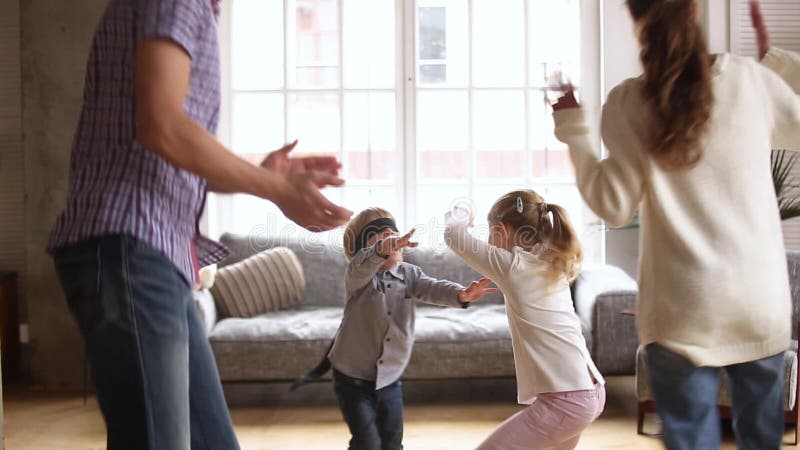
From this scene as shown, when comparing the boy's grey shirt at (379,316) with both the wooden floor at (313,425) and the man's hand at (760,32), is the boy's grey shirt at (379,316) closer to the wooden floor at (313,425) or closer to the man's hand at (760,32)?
the wooden floor at (313,425)

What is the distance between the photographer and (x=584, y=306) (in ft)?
14.6

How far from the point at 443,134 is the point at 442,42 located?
0.48 meters

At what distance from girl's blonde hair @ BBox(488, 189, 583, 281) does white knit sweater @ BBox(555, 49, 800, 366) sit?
0.88 m

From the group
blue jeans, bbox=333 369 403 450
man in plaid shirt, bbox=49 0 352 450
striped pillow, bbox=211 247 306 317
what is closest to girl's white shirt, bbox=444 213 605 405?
blue jeans, bbox=333 369 403 450

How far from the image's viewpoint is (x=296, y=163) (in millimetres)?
1511

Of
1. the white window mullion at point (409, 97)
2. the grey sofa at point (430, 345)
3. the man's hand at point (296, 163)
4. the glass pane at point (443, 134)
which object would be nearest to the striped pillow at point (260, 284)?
the grey sofa at point (430, 345)

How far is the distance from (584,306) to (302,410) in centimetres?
135

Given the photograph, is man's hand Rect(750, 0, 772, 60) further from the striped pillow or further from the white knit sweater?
the striped pillow

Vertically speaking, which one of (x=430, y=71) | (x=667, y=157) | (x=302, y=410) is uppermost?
(x=430, y=71)

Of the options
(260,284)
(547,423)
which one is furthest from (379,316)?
(260,284)

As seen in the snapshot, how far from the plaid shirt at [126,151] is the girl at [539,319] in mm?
1366

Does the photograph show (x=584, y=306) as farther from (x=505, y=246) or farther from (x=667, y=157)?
(x=667, y=157)

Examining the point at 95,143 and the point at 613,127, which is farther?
the point at 613,127

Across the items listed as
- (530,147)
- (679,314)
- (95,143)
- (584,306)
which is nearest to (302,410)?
(584,306)
